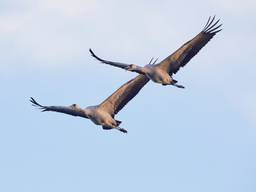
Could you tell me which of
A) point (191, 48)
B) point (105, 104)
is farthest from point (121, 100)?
point (191, 48)

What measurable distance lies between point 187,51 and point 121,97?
13.1 ft

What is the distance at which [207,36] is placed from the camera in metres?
50.1

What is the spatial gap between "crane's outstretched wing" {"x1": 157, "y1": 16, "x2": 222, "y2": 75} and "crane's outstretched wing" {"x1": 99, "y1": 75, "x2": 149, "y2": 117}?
1813 millimetres

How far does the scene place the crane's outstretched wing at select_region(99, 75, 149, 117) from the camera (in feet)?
166

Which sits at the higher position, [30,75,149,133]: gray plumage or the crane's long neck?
the crane's long neck

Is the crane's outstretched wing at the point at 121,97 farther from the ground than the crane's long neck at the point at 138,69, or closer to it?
closer to it

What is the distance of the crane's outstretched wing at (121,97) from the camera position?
5047 centimetres

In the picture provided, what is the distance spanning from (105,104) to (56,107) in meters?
2.42

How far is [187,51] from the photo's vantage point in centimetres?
5000

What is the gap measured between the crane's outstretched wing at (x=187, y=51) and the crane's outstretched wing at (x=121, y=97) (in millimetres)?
1813

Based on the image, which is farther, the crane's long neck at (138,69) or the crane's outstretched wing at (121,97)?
the crane's outstretched wing at (121,97)

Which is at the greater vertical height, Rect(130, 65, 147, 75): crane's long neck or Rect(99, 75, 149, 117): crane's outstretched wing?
Rect(130, 65, 147, 75): crane's long neck

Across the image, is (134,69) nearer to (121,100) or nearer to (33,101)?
(121,100)

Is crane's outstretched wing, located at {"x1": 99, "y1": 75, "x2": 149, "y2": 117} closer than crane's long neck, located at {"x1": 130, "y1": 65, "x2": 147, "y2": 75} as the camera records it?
No
